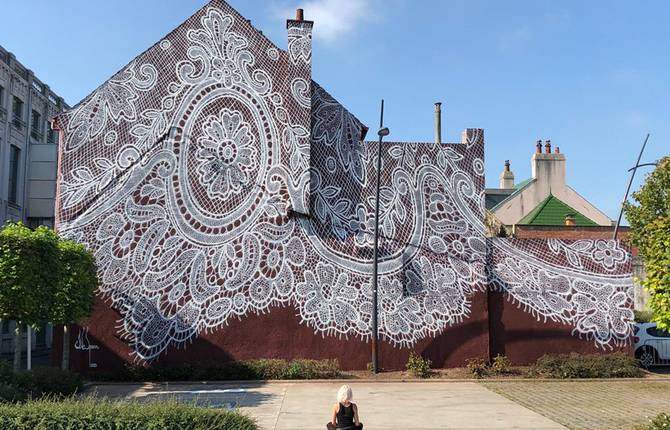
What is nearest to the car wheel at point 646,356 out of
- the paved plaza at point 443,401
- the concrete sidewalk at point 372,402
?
the paved plaza at point 443,401

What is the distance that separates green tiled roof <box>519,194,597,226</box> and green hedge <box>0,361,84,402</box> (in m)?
26.6

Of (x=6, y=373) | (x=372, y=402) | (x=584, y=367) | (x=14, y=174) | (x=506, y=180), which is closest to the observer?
(x=6, y=373)

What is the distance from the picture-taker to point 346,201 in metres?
18.6

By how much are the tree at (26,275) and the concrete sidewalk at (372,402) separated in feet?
9.16

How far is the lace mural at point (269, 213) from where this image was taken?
1748 cm

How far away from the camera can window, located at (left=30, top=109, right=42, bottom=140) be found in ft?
102

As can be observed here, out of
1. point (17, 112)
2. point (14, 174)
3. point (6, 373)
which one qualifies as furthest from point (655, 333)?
point (17, 112)

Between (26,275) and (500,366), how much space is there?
40.9 feet

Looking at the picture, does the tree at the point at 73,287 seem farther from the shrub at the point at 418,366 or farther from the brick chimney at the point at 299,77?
the shrub at the point at 418,366

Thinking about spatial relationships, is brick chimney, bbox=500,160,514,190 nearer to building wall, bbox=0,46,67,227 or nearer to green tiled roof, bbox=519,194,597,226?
green tiled roof, bbox=519,194,597,226

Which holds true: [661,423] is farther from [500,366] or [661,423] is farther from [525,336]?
[525,336]

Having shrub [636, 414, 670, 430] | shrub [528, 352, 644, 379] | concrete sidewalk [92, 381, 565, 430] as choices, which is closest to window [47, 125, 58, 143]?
concrete sidewalk [92, 381, 565, 430]

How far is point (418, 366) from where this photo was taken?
17297mm

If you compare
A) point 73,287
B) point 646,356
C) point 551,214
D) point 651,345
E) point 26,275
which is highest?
point 551,214
